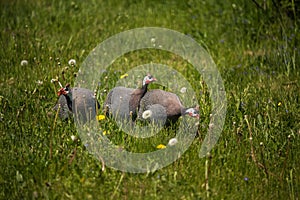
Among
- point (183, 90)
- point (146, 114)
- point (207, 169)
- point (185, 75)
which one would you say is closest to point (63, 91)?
point (146, 114)

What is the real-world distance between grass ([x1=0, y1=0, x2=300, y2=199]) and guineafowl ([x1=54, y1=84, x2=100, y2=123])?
0.36ft

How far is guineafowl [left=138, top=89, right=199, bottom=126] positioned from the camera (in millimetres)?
4059

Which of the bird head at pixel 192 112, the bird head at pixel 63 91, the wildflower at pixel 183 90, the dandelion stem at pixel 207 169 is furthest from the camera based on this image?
the wildflower at pixel 183 90

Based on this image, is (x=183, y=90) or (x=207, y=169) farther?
(x=183, y=90)

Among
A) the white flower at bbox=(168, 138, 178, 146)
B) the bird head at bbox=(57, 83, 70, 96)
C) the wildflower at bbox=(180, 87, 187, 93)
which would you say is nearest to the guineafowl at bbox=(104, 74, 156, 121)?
the bird head at bbox=(57, 83, 70, 96)

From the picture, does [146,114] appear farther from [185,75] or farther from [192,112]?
[185,75]

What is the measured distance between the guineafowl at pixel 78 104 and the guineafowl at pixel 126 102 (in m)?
0.12

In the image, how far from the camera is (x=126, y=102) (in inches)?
167

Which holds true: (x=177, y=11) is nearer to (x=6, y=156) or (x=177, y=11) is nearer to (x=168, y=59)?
(x=168, y=59)

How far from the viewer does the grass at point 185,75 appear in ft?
11.7

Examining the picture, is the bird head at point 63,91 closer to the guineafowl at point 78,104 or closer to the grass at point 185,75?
the guineafowl at point 78,104

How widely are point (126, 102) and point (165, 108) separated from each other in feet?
1.11

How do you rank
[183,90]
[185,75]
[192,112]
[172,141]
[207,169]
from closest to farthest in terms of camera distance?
[207,169], [172,141], [192,112], [183,90], [185,75]

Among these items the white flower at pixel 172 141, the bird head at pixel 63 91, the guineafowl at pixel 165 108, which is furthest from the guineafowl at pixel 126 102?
the white flower at pixel 172 141
